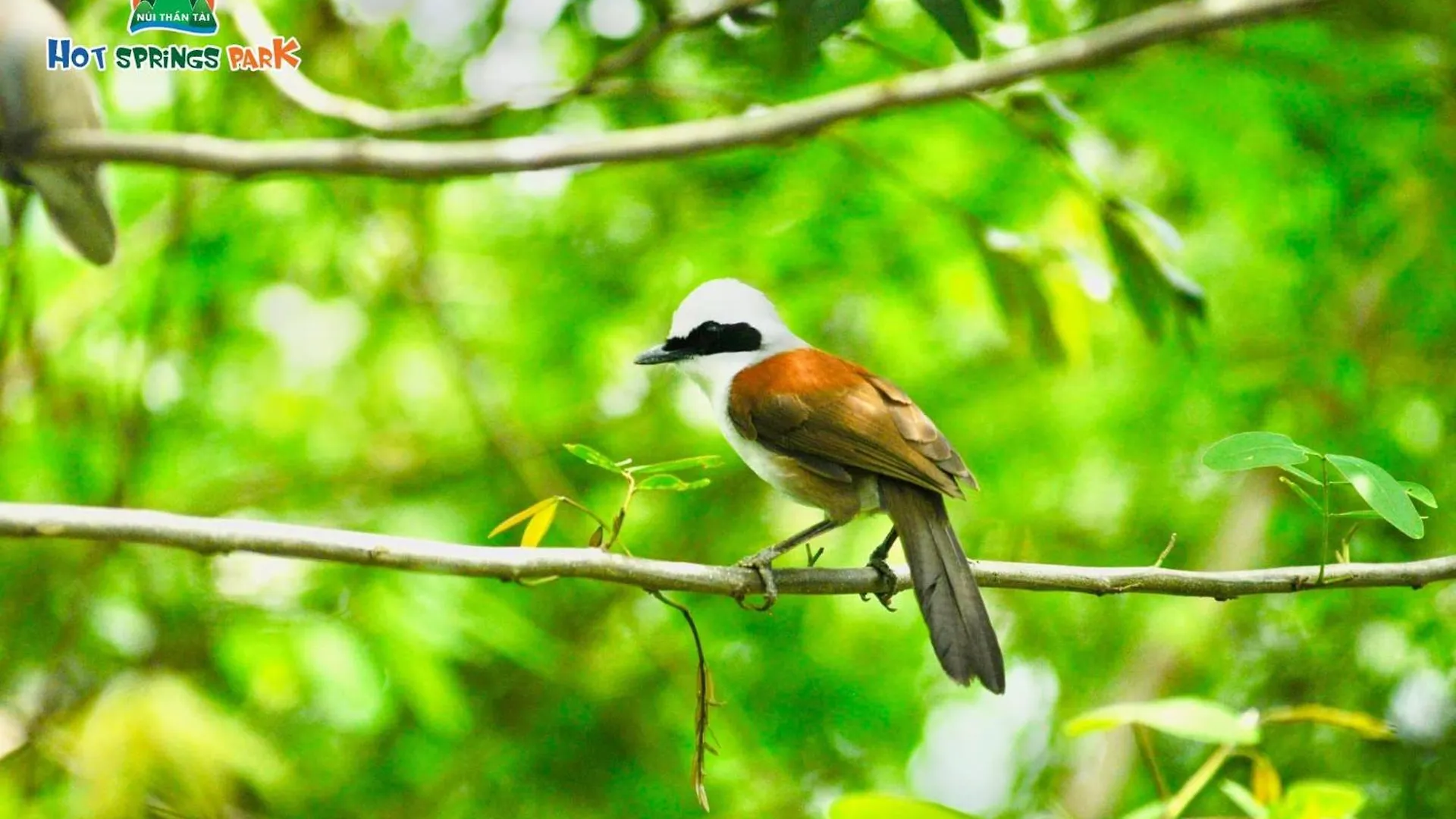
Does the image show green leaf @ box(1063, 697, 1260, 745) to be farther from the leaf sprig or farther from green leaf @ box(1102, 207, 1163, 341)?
green leaf @ box(1102, 207, 1163, 341)

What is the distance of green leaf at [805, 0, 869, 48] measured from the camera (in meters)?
2.29

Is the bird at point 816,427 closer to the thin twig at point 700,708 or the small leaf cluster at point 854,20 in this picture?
the thin twig at point 700,708

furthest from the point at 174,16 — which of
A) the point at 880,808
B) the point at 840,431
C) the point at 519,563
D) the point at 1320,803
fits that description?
the point at 1320,803

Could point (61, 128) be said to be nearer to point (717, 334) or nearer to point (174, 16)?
point (174, 16)

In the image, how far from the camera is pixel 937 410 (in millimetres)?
4340

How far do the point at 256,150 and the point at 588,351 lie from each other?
265 cm

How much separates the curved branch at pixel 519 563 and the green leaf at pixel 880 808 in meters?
0.40

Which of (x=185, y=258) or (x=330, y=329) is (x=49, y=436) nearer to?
(x=185, y=258)

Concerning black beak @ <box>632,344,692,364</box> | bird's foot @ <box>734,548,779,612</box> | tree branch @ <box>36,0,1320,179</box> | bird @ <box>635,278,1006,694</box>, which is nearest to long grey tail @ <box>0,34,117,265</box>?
tree branch @ <box>36,0,1320,179</box>

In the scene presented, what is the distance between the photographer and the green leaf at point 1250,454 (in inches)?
71.7

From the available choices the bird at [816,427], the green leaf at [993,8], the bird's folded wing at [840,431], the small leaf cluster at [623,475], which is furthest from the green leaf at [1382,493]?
the green leaf at [993,8]

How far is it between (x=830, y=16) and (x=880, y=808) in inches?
56.1

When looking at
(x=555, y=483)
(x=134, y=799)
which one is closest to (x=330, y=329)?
(x=555, y=483)

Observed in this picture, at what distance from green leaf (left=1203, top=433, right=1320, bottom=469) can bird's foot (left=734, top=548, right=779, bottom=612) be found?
0.76m
